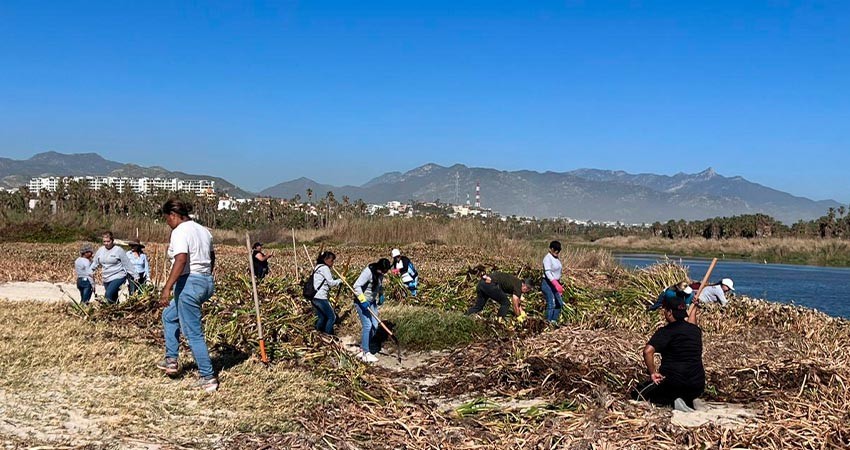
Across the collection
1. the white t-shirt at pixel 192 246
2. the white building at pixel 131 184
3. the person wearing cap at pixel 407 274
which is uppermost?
the white building at pixel 131 184

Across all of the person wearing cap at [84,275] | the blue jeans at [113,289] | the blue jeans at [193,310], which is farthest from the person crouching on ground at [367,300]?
the person wearing cap at [84,275]

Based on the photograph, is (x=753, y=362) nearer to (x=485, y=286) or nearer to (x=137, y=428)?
(x=485, y=286)

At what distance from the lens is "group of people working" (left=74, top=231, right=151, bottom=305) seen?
501 inches

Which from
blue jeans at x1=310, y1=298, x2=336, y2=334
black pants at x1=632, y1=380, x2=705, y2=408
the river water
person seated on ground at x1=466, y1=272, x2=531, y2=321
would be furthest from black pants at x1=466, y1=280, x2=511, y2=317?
the river water

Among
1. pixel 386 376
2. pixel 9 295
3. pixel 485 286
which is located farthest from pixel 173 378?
pixel 9 295

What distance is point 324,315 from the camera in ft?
36.0

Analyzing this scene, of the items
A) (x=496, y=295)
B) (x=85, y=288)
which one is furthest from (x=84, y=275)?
(x=496, y=295)

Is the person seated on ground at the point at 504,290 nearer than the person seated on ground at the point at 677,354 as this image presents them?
No

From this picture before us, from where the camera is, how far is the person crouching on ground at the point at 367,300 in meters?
10.1

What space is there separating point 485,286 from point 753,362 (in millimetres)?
4739

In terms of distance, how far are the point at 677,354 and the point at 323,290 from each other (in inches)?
208

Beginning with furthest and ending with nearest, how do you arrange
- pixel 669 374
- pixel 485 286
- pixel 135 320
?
pixel 485 286
pixel 135 320
pixel 669 374

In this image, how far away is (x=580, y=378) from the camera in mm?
8359

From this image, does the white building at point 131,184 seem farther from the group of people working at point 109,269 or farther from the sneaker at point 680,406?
the sneaker at point 680,406
